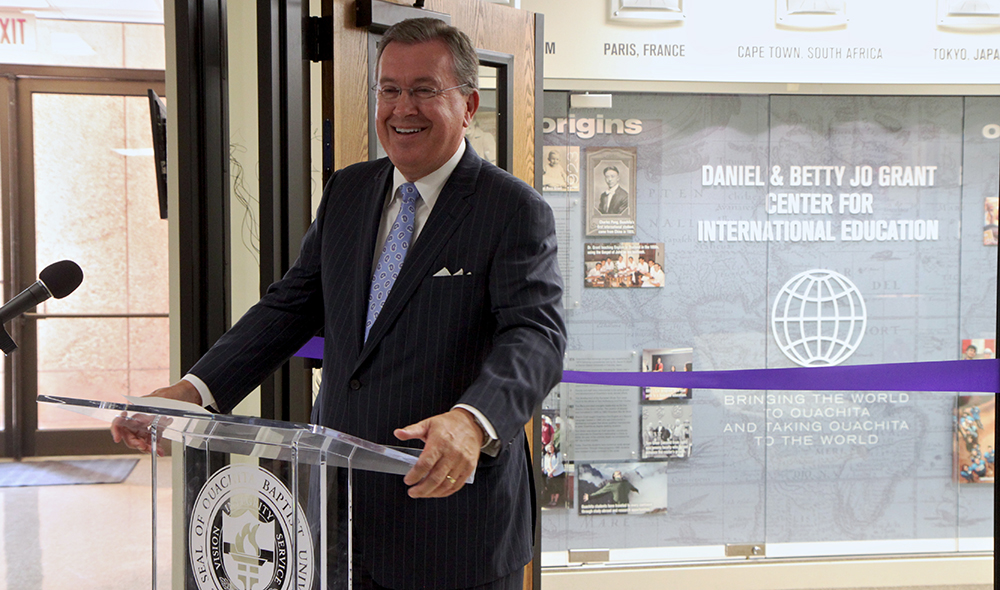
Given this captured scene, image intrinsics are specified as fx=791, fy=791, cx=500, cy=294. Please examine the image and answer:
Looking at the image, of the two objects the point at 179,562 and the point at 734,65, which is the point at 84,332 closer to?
the point at 179,562

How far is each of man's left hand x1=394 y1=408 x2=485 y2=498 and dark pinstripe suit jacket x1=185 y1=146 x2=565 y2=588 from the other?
0.61 ft

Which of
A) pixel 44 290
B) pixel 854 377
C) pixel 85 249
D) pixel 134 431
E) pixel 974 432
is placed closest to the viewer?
pixel 134 431

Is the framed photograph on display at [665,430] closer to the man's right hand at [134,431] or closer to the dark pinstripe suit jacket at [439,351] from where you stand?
the dark pinstripe suit jacket at [439,351]

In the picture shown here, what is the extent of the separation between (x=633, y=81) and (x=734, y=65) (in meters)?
0.43

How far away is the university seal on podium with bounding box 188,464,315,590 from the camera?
90 centimetres

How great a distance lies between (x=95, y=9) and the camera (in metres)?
4.89

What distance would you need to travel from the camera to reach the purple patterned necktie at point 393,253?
1328 millimetres

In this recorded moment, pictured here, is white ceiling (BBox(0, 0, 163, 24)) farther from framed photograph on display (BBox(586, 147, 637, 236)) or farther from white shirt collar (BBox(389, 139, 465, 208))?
white shirt collar (BBox(389, 139, 465, 208))

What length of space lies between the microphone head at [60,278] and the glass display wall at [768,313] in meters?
2.42

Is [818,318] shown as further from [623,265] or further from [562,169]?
[562,169]

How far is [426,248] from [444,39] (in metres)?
0.37

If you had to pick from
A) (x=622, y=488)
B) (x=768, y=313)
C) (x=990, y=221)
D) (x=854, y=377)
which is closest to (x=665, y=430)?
(x=622, y=488)

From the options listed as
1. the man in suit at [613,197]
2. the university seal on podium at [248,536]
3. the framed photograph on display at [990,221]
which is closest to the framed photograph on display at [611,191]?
the man in suit at [613,197]

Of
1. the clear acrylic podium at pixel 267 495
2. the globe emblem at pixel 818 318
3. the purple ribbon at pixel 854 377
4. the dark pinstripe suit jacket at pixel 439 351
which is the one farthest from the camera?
the globe emblem at pixel 818 318
